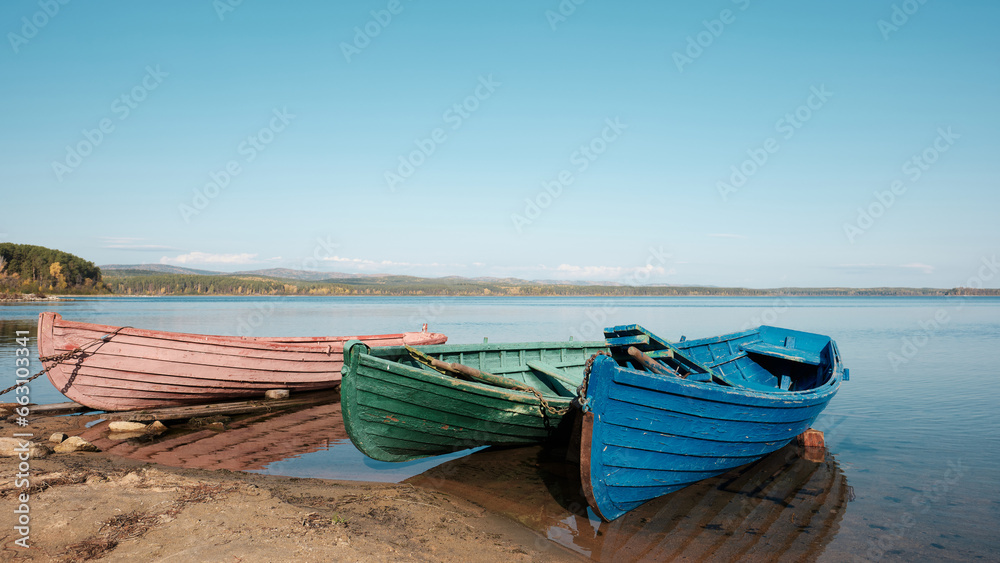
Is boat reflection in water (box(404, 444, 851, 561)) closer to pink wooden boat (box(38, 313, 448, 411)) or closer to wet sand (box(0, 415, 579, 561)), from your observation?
wet sand (box(0, 415, 579, 561))

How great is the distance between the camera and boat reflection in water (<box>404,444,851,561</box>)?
616cm

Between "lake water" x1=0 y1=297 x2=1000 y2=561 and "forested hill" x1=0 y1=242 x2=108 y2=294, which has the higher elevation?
"forested hill" x1=0 y1=242 x2=108 y2=294

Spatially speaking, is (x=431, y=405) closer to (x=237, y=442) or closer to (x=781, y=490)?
(x=237, y=442)

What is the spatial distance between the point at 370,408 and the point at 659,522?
401cm

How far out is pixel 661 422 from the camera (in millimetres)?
6297

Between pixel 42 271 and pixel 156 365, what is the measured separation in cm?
9664

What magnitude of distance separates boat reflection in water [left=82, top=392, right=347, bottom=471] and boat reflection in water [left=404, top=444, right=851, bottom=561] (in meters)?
2.85

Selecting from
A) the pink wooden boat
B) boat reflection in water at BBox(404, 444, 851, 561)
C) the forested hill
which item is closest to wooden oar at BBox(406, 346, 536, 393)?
boat reflection in water at BBox(404, 444, 851, 561)

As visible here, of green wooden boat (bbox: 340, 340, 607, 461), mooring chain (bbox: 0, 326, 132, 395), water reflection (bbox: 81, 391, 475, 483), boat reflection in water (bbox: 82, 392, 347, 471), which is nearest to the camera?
green wooden boat (bbox: 340, 340, 607, 461)

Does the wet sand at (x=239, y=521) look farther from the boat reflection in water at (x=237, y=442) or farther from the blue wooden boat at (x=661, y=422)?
the boat reflection in water at (x=237, y=442)

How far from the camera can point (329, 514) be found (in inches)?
225

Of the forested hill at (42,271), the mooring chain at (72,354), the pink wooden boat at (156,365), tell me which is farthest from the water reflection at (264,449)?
the forested hill at (42,271)

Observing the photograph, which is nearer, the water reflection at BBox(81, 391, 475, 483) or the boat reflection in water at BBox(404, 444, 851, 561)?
the boat reflection in water at BBox(404, 444, 851, 561)

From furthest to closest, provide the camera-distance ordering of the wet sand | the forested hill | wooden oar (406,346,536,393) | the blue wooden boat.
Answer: the forested hill, wooden oar (406,346,536,393), the blue wooden boat, the wet sand
